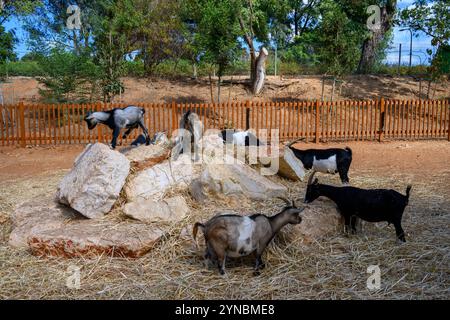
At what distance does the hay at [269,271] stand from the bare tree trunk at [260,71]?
539 inches

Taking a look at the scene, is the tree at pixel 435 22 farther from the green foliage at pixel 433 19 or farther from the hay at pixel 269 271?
the hay at pixel 269 271

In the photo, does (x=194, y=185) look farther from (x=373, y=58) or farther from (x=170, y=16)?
(x=373, y=58)

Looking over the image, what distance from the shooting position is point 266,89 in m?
19.1

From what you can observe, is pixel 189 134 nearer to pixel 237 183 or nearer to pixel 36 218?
pixel 237 183

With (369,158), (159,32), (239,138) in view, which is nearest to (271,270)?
(239,138)

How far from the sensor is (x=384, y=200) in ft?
14.0

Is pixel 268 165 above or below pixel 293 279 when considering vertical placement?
above

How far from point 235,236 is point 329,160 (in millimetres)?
3771

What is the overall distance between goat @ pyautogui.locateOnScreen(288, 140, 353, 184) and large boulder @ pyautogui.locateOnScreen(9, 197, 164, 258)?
11.4 feet

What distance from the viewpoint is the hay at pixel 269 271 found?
3.53m

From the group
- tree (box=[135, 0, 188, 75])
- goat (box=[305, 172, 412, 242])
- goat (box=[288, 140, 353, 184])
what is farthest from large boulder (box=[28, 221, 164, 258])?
tree (box=[135, 0, 188, 75])

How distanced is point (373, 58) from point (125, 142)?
1442cm

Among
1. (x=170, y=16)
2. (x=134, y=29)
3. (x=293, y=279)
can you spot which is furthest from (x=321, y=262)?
(x=170, y=16)
